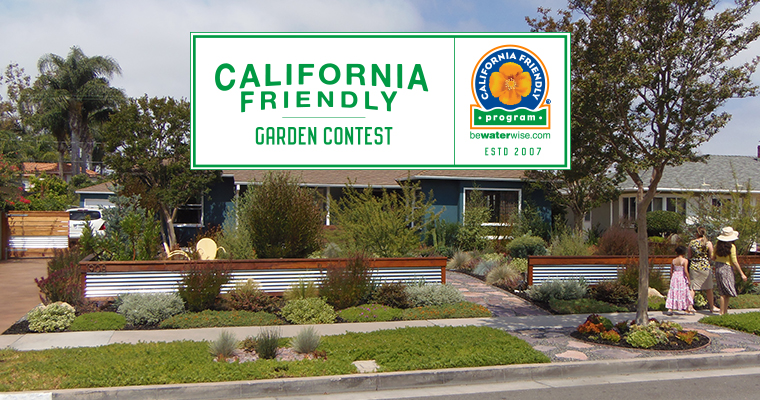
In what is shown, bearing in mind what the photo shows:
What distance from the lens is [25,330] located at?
8703 mm

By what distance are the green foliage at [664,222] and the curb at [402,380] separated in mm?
14923

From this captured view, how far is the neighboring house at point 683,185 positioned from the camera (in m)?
23.3

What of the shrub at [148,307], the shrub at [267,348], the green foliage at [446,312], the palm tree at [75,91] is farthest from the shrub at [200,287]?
the palm tree at [75,91]

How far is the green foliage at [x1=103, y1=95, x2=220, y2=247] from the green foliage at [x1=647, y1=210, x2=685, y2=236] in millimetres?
16521

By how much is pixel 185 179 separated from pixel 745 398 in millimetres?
17889

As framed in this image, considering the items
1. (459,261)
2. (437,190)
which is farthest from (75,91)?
(459,261)

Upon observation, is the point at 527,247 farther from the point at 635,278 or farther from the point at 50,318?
the point at 50,318

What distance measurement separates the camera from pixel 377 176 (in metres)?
23.4

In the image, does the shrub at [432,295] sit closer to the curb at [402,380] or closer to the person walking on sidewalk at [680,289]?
the curb at [402,380]

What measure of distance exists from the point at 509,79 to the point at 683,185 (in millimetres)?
19418

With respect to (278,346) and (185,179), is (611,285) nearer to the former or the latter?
(278,346)

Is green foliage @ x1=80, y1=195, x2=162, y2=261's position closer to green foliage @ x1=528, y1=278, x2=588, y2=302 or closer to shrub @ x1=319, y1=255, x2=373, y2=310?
shrub @ x1=319, y1=255, x2=373, y2=310

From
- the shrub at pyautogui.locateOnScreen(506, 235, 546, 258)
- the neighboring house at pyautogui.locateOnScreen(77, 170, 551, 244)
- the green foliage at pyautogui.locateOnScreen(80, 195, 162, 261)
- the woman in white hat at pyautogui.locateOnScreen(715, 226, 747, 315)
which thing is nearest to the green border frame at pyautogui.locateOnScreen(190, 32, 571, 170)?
the green foliage at pyautogui.locateOnScreen(80, 195, 162, 261)

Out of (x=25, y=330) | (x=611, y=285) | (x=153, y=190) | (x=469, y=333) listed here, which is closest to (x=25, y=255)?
(x=153, y=190)
